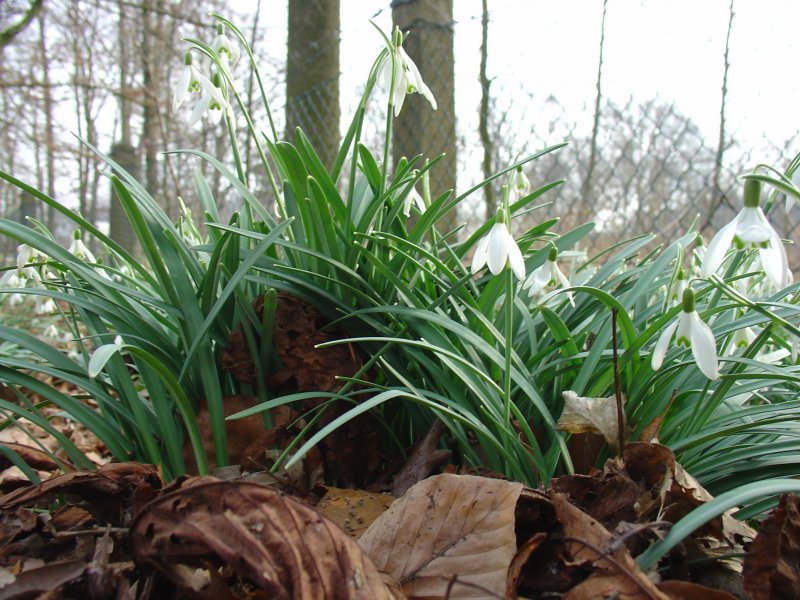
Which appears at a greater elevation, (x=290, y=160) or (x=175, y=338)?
(x=290, y=160)

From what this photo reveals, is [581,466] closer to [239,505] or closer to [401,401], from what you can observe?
[401,401]

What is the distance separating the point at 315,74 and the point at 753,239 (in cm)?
633

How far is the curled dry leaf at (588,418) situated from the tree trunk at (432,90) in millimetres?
3981

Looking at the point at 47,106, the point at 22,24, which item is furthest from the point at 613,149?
the point at 47,106

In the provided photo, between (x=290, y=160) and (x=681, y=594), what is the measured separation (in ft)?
3.97

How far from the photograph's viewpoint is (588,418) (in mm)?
1243

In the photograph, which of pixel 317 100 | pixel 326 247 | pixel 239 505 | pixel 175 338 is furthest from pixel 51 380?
pixel 317 100

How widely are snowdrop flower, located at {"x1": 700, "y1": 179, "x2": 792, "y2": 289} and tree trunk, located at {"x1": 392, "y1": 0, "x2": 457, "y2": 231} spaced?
4.14 m

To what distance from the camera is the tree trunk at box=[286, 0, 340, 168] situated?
21.1 ft

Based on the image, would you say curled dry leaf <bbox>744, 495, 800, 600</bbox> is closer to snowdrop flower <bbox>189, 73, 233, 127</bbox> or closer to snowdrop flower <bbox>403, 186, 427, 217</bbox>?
snowdrop flower <bbox>403, 186, 427, 217</bbox>

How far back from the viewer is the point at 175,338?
5.67 ft

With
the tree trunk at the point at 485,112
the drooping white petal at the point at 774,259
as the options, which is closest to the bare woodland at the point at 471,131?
the tree trunk at the point at 485,112

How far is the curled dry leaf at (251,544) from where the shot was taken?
839 mm

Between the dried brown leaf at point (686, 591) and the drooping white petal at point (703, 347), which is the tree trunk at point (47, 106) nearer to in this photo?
the drooping white petal at point (703, 347)
